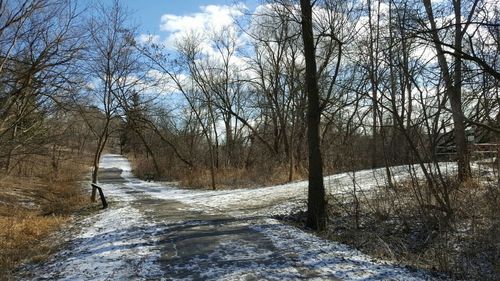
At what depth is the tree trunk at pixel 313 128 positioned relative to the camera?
37.4 ft

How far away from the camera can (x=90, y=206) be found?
1666 centimetres

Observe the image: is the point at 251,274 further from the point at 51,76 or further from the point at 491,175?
the point at 51,76

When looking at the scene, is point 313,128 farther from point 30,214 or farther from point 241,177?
point 241,177

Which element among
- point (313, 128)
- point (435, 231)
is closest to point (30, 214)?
point (313, 128)

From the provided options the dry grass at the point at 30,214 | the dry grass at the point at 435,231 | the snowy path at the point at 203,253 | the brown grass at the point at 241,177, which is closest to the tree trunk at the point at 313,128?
the dry grass at the point at 435,231

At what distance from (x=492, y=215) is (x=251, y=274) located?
610 cm

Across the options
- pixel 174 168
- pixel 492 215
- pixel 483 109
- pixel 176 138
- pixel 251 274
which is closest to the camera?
pixel 251 274

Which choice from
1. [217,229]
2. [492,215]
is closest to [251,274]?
[217,229]

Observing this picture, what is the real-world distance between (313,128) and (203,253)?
4495 mm

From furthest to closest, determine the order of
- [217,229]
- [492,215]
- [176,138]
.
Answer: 1. [176,138]
2. [217,229]
3. [492,215]

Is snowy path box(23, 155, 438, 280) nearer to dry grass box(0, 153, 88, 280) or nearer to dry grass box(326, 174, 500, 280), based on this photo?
dry grass box(0, 153, 88, 280)

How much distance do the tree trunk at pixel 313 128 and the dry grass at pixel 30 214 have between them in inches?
237

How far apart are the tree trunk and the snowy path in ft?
2.59

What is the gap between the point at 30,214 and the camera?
15.3 metres
